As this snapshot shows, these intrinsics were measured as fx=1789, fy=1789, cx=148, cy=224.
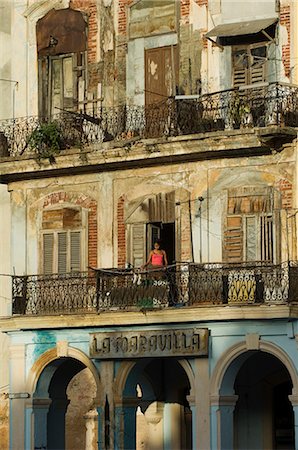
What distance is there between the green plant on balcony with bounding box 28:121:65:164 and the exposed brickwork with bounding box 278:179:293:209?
222 inches

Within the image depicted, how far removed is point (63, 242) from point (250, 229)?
4.94 m

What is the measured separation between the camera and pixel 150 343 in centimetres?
3947

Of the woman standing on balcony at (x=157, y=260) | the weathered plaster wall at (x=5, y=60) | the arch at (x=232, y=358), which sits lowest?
the arch at (x=232, y=358)

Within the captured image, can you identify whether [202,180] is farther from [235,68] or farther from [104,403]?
[104,403]

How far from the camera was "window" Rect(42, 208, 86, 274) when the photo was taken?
4147 cm

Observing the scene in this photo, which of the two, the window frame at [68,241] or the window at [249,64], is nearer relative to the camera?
the window at [249,64]

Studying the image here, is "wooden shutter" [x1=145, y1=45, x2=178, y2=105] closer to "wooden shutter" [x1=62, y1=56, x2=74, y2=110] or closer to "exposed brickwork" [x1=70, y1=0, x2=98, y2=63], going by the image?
"exposed brickwork" [x1=70, y1=0, x2=98, y2=63]

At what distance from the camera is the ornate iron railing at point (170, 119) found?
3866 centimetres

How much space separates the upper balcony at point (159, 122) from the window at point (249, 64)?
49cm

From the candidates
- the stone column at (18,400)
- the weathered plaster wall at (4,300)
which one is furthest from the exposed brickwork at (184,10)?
the stone column at (18,400)

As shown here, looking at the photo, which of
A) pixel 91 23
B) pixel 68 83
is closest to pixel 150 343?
pixel 68 83

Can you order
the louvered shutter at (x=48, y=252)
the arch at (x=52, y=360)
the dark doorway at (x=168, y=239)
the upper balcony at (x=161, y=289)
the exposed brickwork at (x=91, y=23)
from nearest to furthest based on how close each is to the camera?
the upper balcony at (x=161, y=289)
the arch at (x=52, y=360)
the dark doorway at (x=168, y=239)
the louvered shutter at (x=48, y=252)
the exposed brickwork at (x=91, y=23)

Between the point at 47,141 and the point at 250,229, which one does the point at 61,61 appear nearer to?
the point at 47,141

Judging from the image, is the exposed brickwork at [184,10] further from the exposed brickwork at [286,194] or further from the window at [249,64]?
the exposed brickwork at [286,194]
